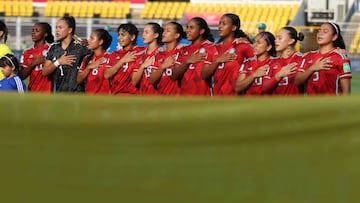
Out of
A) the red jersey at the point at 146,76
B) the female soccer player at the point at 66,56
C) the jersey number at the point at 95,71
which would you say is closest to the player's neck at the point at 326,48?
the red jersey at the point at 146,76

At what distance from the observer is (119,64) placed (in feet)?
25.8

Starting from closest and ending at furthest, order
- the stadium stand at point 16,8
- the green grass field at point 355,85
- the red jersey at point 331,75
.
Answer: the red jersey at point 331,75, the green grass field at point 355,85, the stadium stand at point 16,8

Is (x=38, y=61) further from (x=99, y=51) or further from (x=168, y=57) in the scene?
(x=168, y=57)

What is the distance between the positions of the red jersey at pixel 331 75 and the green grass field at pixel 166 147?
311 centimetres

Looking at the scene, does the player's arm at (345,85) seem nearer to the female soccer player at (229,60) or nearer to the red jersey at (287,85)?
the red jersey at (287,85)

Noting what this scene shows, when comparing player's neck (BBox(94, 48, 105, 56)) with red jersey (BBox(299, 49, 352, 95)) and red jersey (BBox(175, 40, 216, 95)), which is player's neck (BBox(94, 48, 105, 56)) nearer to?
red jersey (BBox(175, 40, 216, 95))

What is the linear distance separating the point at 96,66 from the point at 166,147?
484 cm

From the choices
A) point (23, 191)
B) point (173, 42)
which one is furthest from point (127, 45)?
point (23, 191)

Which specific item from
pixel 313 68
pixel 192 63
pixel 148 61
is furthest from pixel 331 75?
pixel 148 61

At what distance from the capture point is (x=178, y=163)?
341 cm

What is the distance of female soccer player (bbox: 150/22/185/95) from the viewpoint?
7.60 metres

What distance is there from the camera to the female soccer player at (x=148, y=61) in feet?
25.2

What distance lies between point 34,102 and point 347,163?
53.7 inches

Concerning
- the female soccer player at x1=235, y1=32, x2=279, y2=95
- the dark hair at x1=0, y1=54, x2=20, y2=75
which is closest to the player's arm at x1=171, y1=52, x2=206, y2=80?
the female soccer player at x1=235, y1=32, x2=279, y2=95
